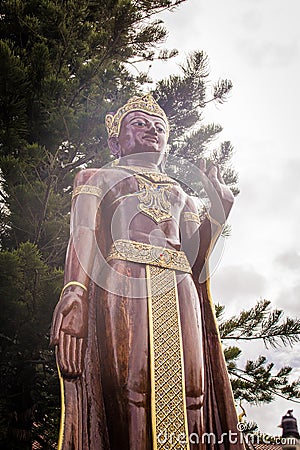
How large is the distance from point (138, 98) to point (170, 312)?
168cm

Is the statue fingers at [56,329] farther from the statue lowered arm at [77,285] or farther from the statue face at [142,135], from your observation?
the statue face at [142,135]

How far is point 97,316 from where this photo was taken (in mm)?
3006

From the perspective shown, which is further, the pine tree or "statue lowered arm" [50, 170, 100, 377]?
the pine tree

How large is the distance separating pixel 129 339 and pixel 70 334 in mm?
302

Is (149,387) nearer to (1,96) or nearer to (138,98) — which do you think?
(138,98)

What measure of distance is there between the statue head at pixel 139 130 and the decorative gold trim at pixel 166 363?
991 mm

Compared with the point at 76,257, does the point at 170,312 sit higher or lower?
lower

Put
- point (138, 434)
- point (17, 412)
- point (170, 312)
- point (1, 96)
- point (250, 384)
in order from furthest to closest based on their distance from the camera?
1. point (250, 384)
2. point (1, 96)
3. point (17, 412)
4. point (170, 312)
5. point (138, 434)

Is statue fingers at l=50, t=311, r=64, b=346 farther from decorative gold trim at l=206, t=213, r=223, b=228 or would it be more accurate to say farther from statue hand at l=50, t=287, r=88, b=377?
decorative gold trim at l=206, t=213, r=223, b=228

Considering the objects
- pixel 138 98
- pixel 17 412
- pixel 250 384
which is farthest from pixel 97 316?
pixel 250 384

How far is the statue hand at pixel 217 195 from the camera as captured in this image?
329cm

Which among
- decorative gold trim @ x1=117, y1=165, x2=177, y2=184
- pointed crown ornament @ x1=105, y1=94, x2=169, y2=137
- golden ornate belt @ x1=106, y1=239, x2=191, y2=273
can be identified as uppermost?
pointed crown ornament @ x1=105, y1=94, x2=169, y2=137

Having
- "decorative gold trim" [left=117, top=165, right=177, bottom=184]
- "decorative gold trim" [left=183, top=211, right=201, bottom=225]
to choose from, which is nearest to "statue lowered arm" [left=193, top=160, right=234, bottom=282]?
"decorative gold trim" [left=183, top=211, right=201, bottom=225]

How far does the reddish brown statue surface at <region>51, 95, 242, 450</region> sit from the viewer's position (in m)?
2.67
